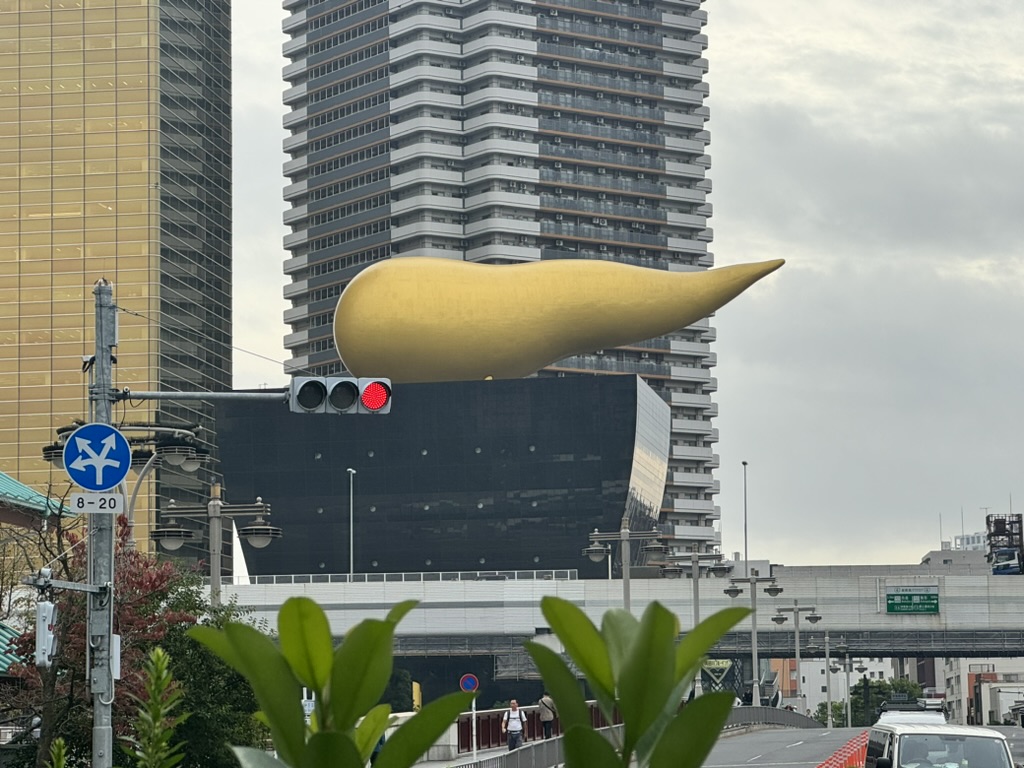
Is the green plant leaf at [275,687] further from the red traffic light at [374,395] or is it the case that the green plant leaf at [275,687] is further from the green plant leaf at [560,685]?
the red traffic light at [374,395]

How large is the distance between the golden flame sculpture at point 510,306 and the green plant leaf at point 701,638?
80.2m

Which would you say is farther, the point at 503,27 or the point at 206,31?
the point at 503,27

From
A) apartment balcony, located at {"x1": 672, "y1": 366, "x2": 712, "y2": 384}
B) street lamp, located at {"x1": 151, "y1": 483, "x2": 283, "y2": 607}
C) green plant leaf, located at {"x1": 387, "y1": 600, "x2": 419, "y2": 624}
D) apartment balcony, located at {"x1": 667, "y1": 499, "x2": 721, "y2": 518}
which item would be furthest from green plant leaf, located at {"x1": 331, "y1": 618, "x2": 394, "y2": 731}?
apartment balcony, located at {"x1": 672, "y1": 366, "x2": 712, "y2": 384}

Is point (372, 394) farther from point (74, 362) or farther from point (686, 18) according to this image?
point (686, 18)

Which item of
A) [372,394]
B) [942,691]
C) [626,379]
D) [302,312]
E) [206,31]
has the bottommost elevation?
[942,691]

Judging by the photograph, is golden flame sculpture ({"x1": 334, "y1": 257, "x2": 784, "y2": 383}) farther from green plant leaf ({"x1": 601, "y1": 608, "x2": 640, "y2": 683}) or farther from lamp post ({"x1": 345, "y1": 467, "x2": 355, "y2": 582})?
green plant leaf ({"x1": 601, "y1": 608, "x2": 640, "y2": 683})

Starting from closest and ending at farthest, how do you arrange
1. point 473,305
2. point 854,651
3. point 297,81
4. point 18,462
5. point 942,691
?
1. point 473,305
2. point 854,651
3. point 18,462
4. point 297,81
5. point 942,691

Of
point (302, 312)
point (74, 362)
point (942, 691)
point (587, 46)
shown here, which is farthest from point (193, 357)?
point (942, 691)

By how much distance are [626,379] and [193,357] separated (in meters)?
37.6

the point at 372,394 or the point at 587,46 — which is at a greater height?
the point at 587,46

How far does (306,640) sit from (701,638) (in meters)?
0.67

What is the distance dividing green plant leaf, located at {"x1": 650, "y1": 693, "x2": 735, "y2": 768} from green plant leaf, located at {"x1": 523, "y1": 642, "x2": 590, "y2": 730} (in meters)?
0.15

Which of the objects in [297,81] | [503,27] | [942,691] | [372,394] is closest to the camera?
[372,394]

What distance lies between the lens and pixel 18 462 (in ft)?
374
